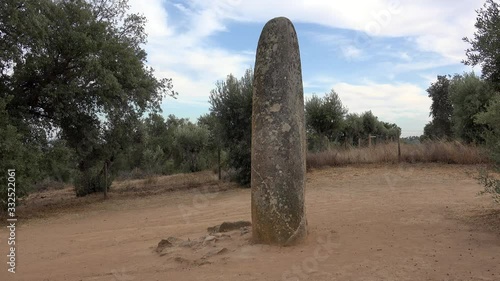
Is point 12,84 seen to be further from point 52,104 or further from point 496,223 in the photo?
point 496,223

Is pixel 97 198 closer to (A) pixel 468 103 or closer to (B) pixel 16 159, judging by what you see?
(B) pixel 16 159

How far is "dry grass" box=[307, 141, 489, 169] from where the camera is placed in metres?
17.8

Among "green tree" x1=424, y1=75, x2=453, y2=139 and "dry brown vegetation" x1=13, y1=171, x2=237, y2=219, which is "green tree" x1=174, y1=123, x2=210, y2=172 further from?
"green tree" x1=424, y1=75, x2=453, y2=139

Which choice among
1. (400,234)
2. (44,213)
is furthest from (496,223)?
(44,213)

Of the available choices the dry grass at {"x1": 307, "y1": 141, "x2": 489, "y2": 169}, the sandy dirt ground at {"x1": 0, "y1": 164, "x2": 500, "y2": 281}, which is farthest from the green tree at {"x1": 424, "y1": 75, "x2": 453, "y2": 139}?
the sandy dirt ground at {"x1": 0, "y1": 164, "x2": 500, "y2": 281}

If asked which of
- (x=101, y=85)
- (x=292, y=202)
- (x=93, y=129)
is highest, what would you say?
(x=101, y=85)

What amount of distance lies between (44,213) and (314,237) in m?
11.3

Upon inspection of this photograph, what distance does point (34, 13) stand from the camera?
12.2m

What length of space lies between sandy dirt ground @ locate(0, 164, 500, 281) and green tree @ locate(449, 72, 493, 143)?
988cm

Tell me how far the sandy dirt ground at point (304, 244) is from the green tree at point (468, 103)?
9.88 meters

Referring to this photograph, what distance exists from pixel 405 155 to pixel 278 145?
14669 mm

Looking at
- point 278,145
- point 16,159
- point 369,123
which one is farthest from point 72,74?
point 369,123

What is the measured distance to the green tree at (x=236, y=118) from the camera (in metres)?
17.8

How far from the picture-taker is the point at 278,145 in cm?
617
